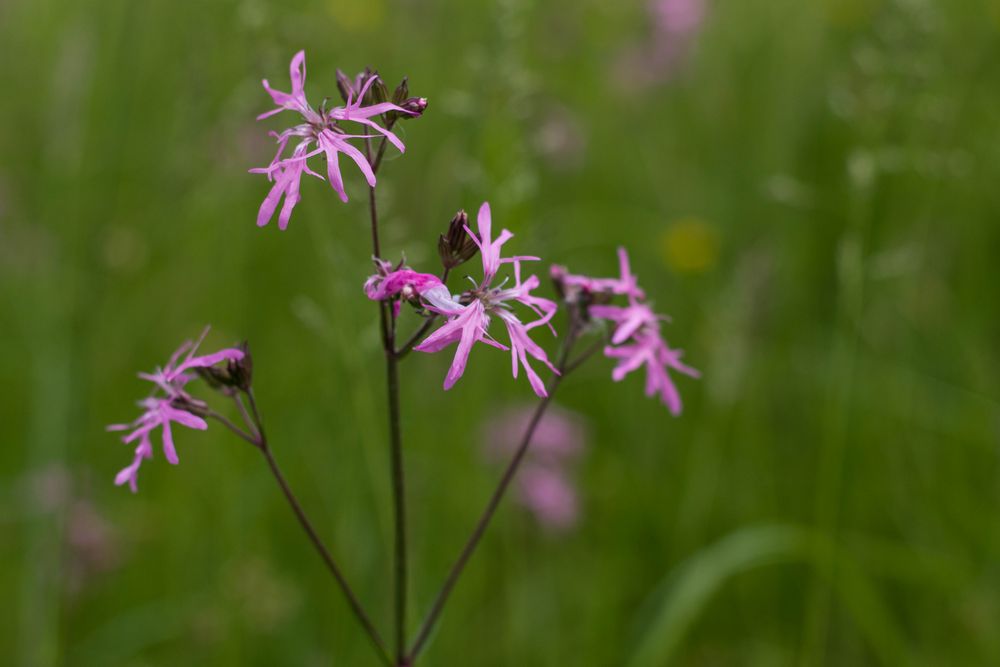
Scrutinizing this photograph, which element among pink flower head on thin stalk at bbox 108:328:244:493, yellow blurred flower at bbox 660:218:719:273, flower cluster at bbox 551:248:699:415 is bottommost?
pink flower head on thin stalk at bbox 108:328:244:493

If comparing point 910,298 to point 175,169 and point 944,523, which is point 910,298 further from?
point 175,169

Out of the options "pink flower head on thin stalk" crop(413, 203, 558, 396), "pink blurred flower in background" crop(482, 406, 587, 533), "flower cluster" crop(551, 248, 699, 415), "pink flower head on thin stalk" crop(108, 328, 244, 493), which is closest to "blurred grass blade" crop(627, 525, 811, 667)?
"pink blurred flower in background" crop(482, 406, 587, 533)

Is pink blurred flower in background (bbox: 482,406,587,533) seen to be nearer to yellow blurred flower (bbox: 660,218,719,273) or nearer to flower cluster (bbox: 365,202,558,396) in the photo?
yellow blurred flower (bbox: 660,218,719,273)

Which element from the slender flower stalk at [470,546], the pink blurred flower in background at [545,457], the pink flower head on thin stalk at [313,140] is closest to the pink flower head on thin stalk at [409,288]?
the pink flower head on thin stalk at [313,140]

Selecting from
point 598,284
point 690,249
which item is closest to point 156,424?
point 598,284

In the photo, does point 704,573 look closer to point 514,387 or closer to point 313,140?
point 514,387

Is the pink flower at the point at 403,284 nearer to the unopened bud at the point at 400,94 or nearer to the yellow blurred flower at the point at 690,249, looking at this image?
the unopened bud at the point at 400,94
